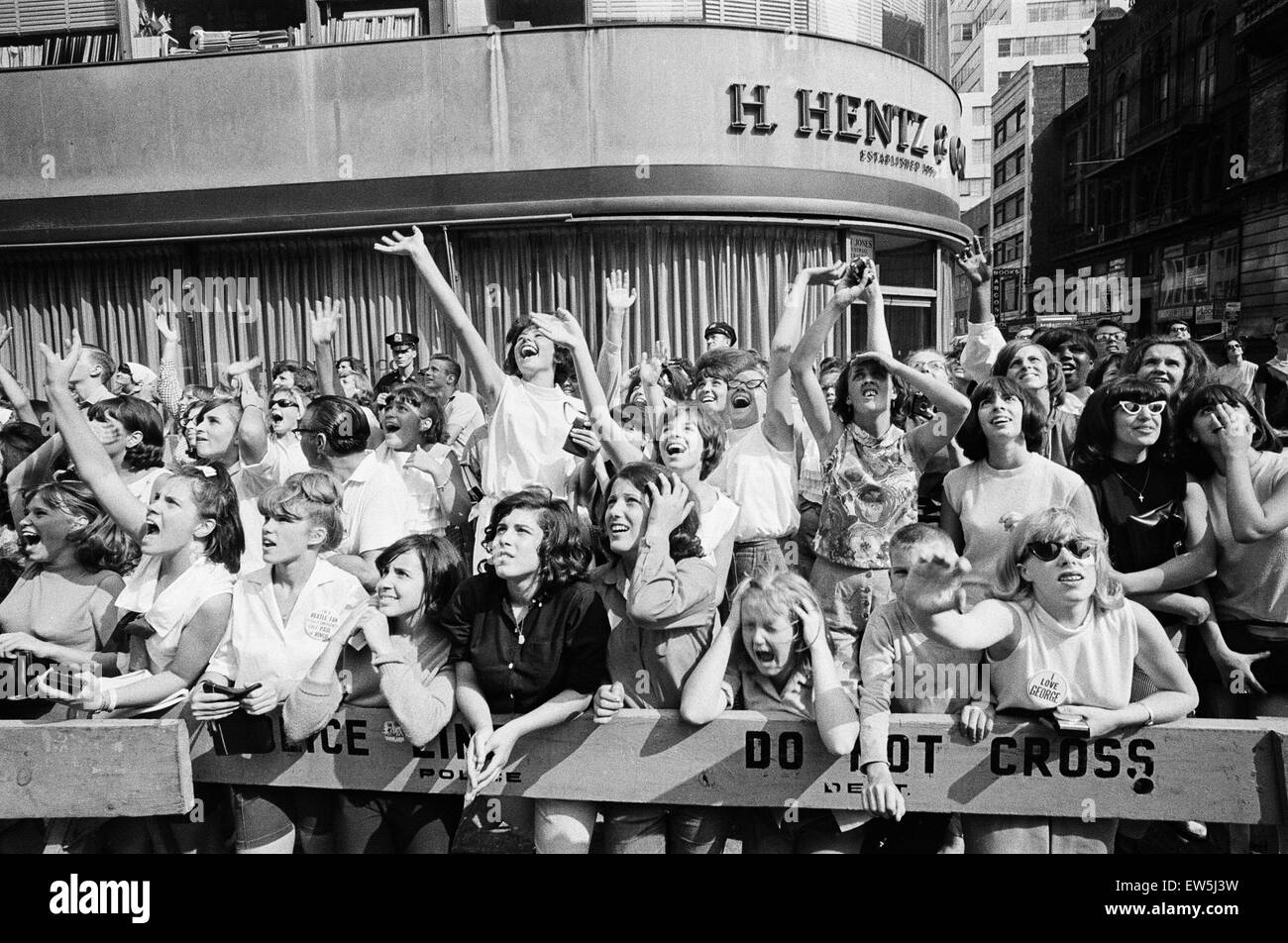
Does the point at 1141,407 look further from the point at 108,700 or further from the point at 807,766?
the point at 108,700

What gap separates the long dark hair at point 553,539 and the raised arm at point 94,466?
1.44 meters

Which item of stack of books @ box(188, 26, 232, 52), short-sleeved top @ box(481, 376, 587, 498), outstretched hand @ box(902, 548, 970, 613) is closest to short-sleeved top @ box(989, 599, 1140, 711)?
outstretched hand @ box(902, 548, 970, 613)

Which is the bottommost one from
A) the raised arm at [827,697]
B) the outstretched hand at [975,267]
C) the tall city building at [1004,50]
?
the raised arm at [827,697]

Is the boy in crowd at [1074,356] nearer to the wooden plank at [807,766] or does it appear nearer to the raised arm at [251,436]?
the wooden plank at [807,766]

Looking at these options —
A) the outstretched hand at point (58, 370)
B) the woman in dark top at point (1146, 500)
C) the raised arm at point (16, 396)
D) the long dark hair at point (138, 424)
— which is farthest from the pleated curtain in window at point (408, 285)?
the woman in dark top at point (1146, 500)

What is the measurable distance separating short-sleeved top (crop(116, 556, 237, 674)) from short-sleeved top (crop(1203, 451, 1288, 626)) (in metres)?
3.29

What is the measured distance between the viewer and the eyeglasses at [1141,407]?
3.34 meters

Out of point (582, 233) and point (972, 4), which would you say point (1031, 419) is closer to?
point (582, 233)

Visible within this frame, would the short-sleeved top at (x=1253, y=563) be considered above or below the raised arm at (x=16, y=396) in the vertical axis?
below

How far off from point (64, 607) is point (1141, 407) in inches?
151

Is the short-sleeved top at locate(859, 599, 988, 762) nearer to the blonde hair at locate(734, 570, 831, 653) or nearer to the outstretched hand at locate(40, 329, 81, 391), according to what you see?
the blonde hair at locate(734, 570, 831, 653)

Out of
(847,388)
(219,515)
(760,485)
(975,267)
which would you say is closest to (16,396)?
(219,515)

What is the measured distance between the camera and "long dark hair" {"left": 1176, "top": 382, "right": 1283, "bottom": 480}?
3166mm

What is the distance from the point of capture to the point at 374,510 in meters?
4.00
